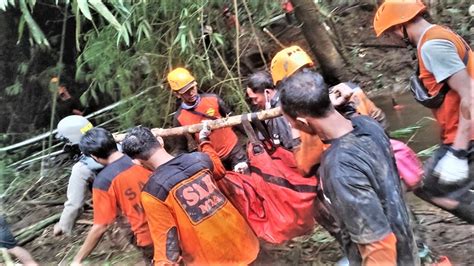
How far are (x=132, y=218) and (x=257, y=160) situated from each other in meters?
0.95

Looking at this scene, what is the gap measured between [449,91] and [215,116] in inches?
95.9

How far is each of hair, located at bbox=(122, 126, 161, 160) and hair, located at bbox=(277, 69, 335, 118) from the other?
1.04 meters

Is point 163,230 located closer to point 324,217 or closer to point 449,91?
point 324,217

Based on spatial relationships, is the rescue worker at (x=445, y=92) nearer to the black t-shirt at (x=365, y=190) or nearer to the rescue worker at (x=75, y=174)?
the black t-shirt at (x=365, y=190)

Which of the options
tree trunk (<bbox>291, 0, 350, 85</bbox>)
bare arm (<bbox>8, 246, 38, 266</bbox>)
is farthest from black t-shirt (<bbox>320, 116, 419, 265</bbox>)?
bare arm (<bbox>8, 246, 38, 266</bbox>)

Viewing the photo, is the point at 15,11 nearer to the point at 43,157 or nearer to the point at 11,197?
the point at 43,157

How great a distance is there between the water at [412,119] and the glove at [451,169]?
2016mm

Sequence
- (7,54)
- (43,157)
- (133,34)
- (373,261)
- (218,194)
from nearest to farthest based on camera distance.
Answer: (373,261)
(218,194)
(133,34)
(43,157)
(7,54)

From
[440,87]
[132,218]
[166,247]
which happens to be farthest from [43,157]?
[440,87]

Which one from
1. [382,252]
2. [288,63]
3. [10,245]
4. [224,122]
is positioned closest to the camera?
[382,252]

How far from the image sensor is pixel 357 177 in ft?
6.82

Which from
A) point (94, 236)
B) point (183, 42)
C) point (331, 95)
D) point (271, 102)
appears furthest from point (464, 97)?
point (183, 42)

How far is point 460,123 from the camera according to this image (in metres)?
2.77

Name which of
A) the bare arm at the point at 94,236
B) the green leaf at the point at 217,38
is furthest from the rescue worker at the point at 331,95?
the green leaf at the point at 217,38
